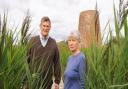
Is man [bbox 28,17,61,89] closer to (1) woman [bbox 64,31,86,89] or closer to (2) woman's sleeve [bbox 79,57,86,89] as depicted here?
(1) woman [bbox 64,31,86,89]

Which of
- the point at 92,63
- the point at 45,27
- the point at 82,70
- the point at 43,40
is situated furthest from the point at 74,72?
the point at 43,40

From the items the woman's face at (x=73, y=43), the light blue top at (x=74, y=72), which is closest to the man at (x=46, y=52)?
the light blue top at (x=74, y=72)

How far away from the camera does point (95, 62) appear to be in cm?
314

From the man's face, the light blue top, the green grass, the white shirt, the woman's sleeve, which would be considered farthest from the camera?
the white shirt

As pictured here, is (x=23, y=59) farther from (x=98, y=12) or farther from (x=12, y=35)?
(x=98, y=12)

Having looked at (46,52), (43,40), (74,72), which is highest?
(43,40)

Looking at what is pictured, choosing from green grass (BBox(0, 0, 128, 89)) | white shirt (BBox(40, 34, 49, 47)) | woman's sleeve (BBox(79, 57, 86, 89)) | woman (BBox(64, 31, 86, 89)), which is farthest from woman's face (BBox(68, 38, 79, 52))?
white shirt (BBox(40, 34, 49, 47))

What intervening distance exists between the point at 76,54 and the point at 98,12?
94cm

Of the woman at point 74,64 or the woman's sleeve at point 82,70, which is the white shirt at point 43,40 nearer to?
the woman at point 74,64

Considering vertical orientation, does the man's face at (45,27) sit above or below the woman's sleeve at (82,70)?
above

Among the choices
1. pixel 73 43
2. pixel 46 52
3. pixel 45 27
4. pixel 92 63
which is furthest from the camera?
pixel 46 52

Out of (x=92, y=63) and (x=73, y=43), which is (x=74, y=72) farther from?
(x=92, y=63)

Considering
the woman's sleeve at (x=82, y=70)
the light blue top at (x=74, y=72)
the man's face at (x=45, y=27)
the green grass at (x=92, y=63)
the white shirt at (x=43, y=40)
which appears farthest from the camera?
the white shirt at (x=43, y=40)

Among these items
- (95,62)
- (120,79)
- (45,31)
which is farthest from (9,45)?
(45,31)
